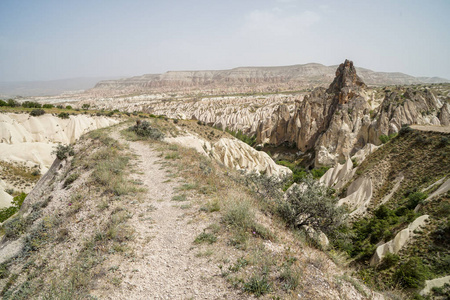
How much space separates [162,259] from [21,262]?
4008 millimetres

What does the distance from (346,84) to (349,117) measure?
9111 millimetres

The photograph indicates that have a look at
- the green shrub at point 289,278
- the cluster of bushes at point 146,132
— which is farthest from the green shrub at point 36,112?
the green shrub at point 289,278

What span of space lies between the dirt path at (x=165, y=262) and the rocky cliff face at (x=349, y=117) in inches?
1264

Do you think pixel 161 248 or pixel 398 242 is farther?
pixel 398 242

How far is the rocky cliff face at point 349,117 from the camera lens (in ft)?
108

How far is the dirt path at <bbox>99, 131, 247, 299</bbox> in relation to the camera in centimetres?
391

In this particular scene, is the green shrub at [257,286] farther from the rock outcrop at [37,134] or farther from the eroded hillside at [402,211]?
the rock outcrop at [37,134]

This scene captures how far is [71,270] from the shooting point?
4.54 metres

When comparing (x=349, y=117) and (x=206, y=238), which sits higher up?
(x=349, y=117)

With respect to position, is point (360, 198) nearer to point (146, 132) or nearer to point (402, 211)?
point (402, 211)

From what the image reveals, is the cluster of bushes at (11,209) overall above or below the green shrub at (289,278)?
below

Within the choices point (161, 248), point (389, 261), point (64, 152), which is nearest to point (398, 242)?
point (389, 261)

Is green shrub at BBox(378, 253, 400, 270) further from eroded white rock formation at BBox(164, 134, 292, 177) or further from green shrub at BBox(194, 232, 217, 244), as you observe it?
eroded white rock formation at BBox(164, 134, 292, 177)

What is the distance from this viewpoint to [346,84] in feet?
136
